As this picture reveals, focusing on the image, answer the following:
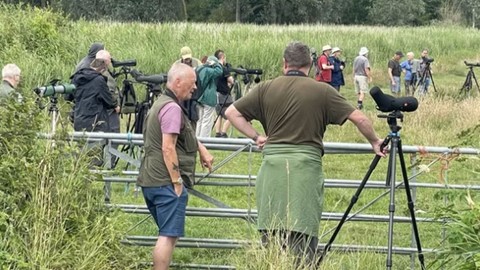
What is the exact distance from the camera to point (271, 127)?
5711 mm

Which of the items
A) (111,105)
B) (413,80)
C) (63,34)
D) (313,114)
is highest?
(313,114)

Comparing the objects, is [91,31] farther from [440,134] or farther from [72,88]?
[72,88]

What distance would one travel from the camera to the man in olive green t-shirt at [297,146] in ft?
18.2

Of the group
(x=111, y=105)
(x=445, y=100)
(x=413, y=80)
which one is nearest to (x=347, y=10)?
(x=413, y=80)

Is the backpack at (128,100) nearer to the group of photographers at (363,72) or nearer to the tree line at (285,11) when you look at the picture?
the group of photographers at (363,72)

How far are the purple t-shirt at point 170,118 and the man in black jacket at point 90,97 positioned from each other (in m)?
3.68

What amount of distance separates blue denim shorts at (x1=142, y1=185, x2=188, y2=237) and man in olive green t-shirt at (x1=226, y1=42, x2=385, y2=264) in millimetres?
828

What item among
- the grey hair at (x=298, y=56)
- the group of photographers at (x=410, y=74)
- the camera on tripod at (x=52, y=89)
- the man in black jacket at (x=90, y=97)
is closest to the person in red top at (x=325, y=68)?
the group of photographers at (x=410, y=74)

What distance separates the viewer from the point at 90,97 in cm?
973

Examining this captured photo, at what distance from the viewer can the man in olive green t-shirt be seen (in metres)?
5.54

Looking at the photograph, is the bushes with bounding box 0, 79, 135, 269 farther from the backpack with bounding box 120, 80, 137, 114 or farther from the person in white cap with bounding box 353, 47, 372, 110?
the person in white cap with bounding box 353, 47, 372, 110

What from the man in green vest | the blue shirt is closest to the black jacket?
the man in green vest

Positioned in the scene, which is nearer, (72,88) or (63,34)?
(72,88)

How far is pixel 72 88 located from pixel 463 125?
9.21m
